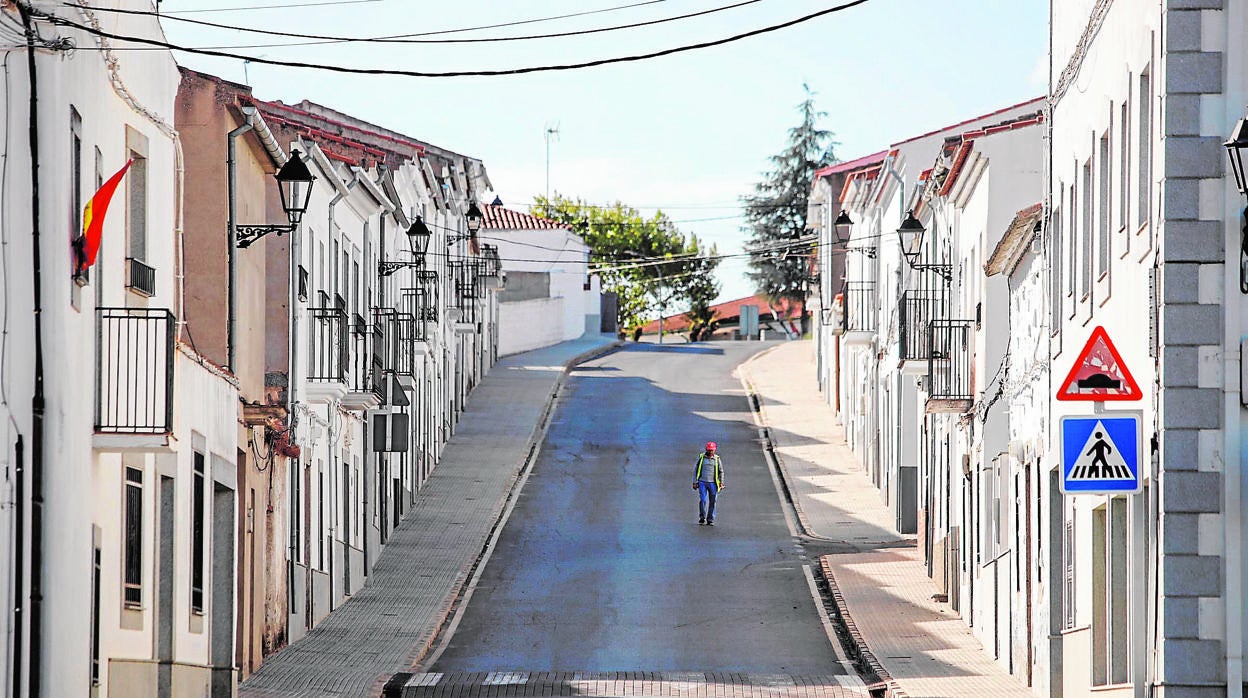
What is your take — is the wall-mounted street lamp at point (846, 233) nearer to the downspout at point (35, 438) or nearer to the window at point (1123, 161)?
the window at point (1123, 161)

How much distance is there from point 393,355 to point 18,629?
2052 centimetres

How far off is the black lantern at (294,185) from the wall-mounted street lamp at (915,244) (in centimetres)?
929

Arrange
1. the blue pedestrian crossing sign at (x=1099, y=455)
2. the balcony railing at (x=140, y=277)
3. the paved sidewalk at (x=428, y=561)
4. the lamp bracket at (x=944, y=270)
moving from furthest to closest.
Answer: the lamp bracket at (x=944, y=270), the paved sidewalk at (x=428, y=561), the balcony railing at (x=140, y=277), the blue pedestrian crossing sign at (x=1099, y=455)

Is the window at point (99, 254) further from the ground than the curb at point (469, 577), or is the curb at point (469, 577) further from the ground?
the window at point (99, 254)

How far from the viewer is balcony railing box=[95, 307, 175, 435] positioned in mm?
13977

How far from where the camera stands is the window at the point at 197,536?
17906mm

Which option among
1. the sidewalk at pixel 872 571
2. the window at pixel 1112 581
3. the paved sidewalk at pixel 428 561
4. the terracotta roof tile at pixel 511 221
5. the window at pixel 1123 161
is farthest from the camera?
the terracotta roof tile at pixel 511 221

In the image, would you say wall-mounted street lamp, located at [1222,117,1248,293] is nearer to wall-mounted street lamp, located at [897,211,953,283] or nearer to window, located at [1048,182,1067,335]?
window, located at [1048,182,1067,335]

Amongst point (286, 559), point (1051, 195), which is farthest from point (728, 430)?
point (1051, 195)

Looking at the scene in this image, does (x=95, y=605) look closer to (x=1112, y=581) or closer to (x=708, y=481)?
(x=1112, y=581)

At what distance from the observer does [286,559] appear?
78.9 ft

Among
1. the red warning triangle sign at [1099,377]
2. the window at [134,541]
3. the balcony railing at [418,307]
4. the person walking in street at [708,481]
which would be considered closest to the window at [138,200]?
the window at [134,541]

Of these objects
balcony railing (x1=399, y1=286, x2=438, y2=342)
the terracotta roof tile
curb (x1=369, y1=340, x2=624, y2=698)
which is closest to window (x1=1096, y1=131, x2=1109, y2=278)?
curb (x1=369, y1=340, x2=624, y2=698)


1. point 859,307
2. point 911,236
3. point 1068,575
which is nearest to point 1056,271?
point 1068,575
